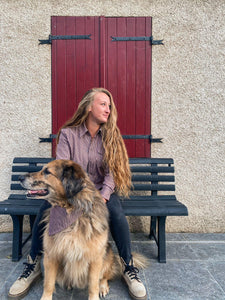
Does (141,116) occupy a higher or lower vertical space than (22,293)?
higher

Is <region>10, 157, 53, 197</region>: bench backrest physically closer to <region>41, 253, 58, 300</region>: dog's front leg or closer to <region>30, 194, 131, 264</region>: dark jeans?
<region>30, 194, 131, 264</region>: dark jeans

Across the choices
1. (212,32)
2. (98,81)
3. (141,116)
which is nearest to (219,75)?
(212,32)

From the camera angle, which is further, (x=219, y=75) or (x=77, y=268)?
(x=219, y=75)

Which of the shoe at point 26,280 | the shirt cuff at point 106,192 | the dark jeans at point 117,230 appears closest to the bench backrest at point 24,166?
the dark jeans at point 117,230

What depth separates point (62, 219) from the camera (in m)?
1.96

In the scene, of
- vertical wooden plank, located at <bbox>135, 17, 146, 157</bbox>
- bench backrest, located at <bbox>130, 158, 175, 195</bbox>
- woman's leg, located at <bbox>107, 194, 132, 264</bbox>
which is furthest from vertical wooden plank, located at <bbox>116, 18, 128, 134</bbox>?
woman's leg, located at <bbox>107, 194, 132, 264</bbox>

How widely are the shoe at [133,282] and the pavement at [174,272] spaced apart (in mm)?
85

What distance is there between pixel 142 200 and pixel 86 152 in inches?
41.4

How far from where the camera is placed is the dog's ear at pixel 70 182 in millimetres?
1893

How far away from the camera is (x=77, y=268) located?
1.99 m

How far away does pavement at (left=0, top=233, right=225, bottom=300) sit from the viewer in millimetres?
2189

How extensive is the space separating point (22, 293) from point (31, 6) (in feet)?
11.8

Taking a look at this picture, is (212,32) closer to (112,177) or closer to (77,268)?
(112,177)

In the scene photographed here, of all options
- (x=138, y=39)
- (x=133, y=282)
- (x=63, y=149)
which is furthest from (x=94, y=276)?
(x=138, y=39)
